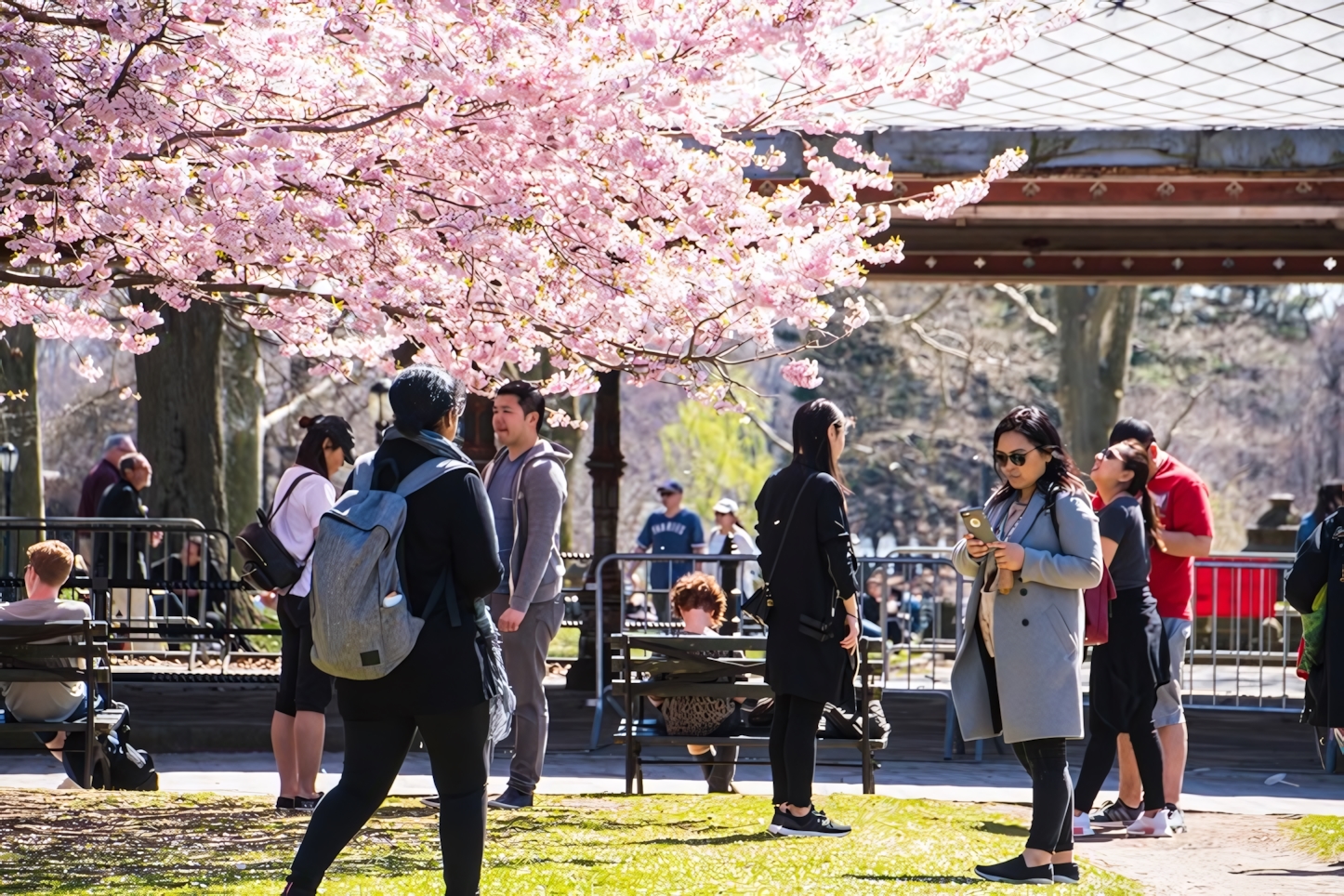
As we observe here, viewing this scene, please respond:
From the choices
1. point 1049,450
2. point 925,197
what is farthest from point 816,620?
A: point 925,197

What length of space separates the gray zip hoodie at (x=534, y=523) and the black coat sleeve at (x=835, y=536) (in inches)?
50.2

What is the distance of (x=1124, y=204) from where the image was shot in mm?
11828

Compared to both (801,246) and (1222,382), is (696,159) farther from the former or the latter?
(1222,382)

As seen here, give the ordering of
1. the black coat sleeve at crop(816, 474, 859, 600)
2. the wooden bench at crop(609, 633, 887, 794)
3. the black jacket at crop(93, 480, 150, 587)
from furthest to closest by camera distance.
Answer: the black jacket at crop(93, 480, 150, 587), the wooden bench at crop(609, 633, 887, 794), the black coat sleeve at crop(816, 474, 859, 600)

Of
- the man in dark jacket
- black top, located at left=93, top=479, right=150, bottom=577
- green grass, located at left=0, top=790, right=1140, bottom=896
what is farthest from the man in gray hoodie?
black top, located at left=93, top=479, right=150, bottom=577

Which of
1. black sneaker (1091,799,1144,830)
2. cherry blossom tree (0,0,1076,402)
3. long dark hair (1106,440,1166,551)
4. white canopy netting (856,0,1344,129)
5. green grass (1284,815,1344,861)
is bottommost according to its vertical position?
green grass (1284,815,1344,861)

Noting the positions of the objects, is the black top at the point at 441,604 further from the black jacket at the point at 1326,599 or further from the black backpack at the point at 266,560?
the black jacket at the point at 1326,599

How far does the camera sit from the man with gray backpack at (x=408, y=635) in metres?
4.81

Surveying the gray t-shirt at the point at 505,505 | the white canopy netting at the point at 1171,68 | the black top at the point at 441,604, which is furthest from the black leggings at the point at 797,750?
the white canopy netting at the point at 1171,68

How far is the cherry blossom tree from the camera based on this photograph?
660 centimetres

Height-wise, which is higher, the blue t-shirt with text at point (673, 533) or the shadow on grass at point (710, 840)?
the blue t-shirt with text at point (673, 533)

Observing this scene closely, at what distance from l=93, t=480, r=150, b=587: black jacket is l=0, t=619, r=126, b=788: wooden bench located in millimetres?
5073

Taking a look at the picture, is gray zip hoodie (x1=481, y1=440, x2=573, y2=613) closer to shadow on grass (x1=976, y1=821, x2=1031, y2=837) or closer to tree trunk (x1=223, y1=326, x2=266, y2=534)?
shadow on grass (x1=976, y1=821, x2=1031, y2=837)

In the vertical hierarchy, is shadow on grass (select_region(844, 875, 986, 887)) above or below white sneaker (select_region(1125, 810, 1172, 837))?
above
